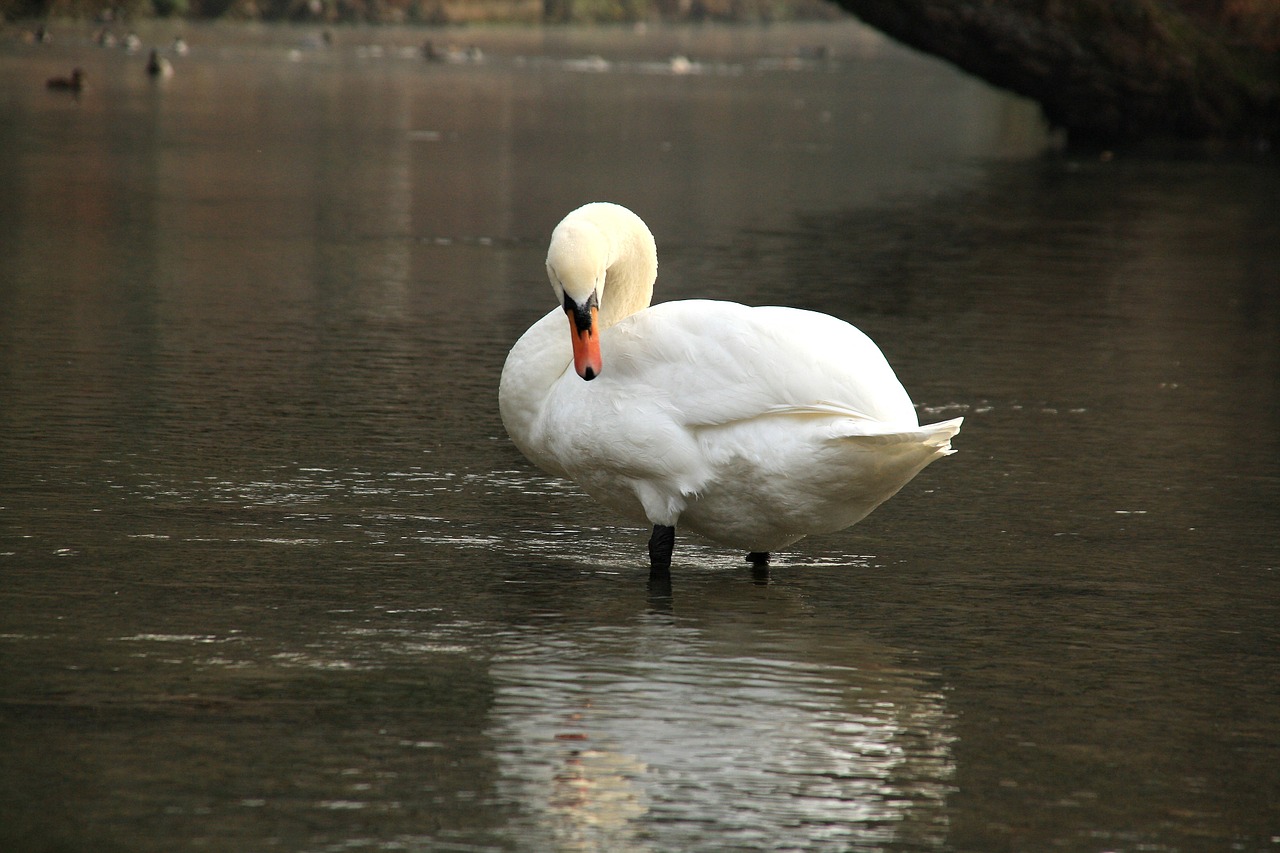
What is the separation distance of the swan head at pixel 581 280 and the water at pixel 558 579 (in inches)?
27.1

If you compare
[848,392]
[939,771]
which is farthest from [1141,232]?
[939,771]

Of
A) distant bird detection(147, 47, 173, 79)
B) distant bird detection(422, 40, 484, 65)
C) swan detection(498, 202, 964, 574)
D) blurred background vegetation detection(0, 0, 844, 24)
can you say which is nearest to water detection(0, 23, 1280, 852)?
swan detection(498, 202, 964, 574)

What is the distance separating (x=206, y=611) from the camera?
16.3 ft

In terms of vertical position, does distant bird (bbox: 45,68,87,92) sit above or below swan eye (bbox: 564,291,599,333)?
Result: above

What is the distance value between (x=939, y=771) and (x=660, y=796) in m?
0.65

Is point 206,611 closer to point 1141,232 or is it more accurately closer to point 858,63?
point 1141,232

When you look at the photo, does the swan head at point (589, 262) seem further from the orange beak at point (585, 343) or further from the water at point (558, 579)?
the water at point (558, 579)

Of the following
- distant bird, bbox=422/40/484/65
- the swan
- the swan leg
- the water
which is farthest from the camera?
distant bird, bbox=422/40/484/65

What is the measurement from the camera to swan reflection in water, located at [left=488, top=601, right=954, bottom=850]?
3652 mm

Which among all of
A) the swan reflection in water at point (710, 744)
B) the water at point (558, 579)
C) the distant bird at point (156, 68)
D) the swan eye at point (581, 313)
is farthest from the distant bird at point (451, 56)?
the swan reflection in water at point (710, 744)

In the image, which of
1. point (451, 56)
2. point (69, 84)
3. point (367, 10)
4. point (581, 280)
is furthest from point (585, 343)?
point (367, 10)

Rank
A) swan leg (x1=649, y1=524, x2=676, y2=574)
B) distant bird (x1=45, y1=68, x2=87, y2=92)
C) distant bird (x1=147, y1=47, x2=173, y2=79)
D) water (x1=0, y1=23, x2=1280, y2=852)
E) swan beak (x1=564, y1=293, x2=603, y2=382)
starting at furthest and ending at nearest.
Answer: distant bird (x1=147, y1=47, x2=173, y2=79) → distant bird (x1=45, y1=68, x2=87, y2=92) → swan leg (x1=649, y1=524, x2=676, y2=574) → swan beak (x1=564, y1=293, x2=603, y2=382) → water (x1=0, y1=23, x2=1280, y2=852)

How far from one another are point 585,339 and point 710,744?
1623mm

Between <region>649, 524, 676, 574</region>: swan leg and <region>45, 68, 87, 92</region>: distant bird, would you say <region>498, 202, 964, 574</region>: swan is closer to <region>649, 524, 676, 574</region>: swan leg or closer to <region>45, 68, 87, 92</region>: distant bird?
<region>649, 524, 676, 574</region>: swan leg
